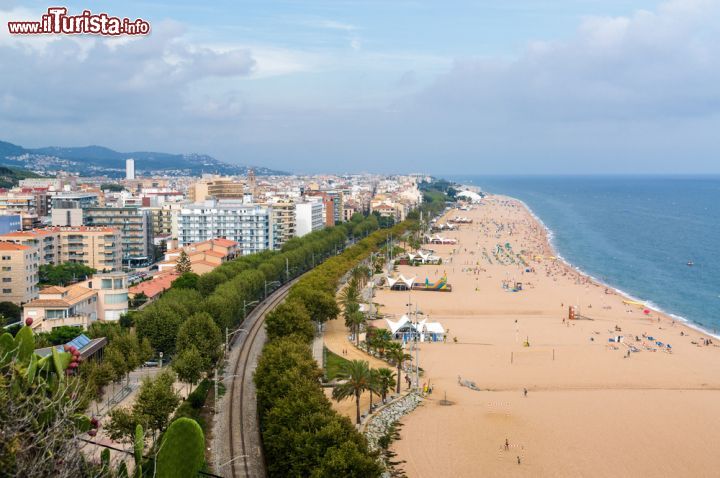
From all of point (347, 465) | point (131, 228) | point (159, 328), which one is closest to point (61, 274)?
point (131, 228)

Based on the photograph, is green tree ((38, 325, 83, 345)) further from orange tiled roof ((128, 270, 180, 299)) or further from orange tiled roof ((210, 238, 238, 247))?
orange tiled roof ((210, 238, 238, 247))

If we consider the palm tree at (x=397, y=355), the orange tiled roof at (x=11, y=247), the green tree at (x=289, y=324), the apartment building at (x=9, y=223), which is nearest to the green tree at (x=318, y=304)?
the green tree at (x=289, y=324)

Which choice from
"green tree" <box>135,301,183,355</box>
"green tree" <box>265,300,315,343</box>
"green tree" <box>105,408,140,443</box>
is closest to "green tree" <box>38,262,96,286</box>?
"green tree" <box>135,301,183,355</box>

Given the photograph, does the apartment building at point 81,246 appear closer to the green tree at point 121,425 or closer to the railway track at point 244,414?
the railway track at point 244,414

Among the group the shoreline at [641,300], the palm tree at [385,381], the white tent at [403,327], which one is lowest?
the shoreline at [641,300]

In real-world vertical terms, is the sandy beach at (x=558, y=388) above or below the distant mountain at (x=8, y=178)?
below

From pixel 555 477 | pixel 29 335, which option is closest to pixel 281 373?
pixel 555 477

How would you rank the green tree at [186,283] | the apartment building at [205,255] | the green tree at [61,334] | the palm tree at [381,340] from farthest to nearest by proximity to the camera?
1. the apartment building at [205,255]
2. the green tree at [186,283]
3. the palm tree at [381,340]
4. the green tree at [61,334]
